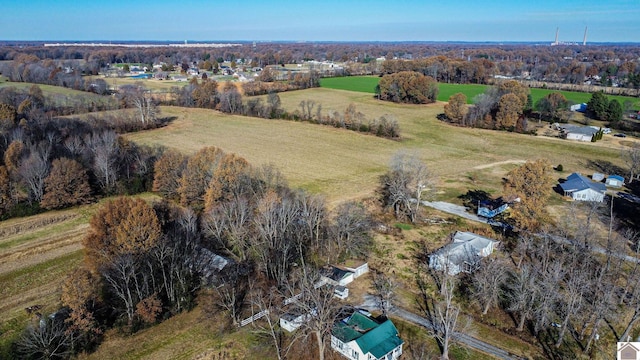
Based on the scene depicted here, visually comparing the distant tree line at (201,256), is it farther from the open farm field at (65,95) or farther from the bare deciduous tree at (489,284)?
the open farm field at (65,95)

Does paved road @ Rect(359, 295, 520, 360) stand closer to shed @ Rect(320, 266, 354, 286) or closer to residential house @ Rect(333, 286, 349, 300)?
residential house @ Rect(333, 286, 349, 300)

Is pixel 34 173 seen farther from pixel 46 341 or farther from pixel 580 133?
pixel 580 133

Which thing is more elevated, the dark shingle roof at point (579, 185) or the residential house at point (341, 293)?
the dark shingle roof at point (579, 185)

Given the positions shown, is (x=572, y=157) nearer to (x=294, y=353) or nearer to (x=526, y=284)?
(x=526, y=284)

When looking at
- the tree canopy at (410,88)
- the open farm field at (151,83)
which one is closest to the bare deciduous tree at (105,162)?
the open farm field at (151,83)

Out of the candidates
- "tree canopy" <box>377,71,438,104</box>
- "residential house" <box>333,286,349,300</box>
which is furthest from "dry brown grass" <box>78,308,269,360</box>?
"tree canopy" <box>377,71,438,104</box>

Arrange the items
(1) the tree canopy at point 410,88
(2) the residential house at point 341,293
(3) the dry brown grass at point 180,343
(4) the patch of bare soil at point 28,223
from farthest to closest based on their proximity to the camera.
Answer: (1) the tree canopy at point 410,88 → (4) the patch of bare soil at point 28,223 → (2) the residential house at point 341,293 → (3) the dry brown grass at point 180,343
